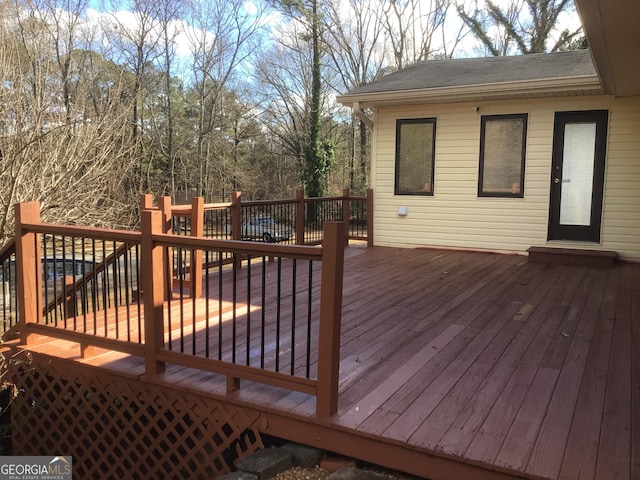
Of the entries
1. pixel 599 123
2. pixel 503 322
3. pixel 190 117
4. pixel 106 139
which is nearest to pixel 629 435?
pixel 503 322

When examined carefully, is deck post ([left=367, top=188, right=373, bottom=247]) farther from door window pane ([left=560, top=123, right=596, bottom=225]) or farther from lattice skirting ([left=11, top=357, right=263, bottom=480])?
lattice skirting ([left=11, top=357, right=263, bottom=480])

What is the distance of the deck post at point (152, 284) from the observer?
8.88 feet

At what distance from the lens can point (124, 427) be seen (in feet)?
9.95

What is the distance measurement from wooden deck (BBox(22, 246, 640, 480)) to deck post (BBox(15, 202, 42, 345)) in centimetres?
25

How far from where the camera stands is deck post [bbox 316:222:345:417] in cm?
219

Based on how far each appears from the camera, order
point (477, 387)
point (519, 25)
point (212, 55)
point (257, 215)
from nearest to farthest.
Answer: point (477, 387)
point (257, 215)
point (212, 55)
point (519, 25)

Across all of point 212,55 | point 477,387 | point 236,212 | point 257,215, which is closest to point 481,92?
point 257,215

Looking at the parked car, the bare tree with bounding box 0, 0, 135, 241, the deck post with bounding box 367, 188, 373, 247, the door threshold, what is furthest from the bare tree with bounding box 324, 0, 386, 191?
the door threshold

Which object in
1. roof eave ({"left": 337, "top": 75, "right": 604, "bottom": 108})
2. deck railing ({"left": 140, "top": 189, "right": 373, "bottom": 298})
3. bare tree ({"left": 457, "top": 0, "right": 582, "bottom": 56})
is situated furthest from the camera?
bare tree ({"left": 457, "top": 0, "right": 582, "bottom": 56})

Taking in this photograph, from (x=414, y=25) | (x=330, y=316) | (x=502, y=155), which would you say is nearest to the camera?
(x=330, y=316)

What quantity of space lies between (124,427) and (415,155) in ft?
19.3

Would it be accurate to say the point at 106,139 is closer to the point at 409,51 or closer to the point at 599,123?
the point at 599,123

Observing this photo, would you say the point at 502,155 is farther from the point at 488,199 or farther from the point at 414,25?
the point at 414,25

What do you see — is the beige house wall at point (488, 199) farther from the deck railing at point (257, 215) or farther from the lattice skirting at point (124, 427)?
the lattice skirting at point (124, 427)
